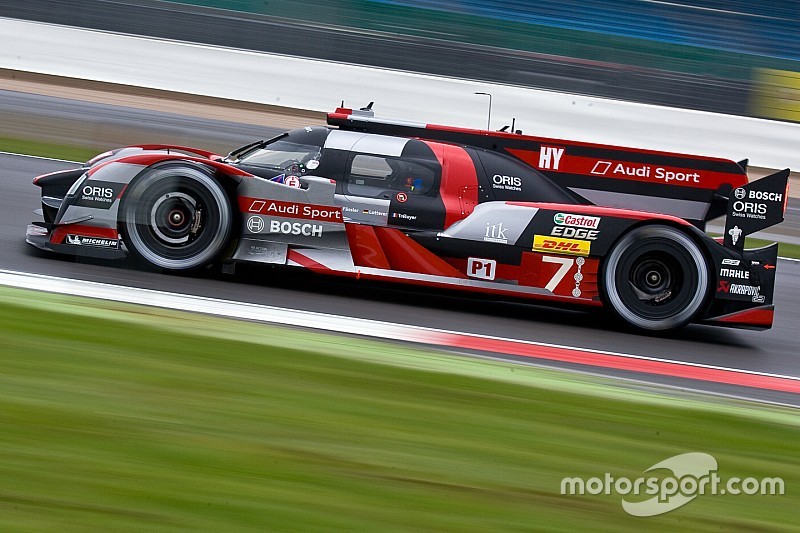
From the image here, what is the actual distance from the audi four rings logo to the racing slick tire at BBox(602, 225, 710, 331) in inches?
102

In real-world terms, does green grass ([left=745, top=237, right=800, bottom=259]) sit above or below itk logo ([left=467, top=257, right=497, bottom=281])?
above

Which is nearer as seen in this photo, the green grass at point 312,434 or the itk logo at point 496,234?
the green grass at point 312,434

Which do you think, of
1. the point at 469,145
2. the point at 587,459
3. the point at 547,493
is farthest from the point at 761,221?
the point at 547,493

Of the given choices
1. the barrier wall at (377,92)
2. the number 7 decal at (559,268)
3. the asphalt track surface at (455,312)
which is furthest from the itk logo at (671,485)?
the barrier wall at (377,92)

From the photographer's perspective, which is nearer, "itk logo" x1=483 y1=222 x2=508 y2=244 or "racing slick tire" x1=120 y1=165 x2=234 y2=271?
"racing slick tire" x1=120 y1=165 x2=234 y2=271

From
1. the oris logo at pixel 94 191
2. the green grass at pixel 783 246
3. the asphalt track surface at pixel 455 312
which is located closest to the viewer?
the asphalt track surface at pixel 455 312

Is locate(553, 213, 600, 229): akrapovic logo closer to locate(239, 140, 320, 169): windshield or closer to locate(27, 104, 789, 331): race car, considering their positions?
locate(27, 104, 789, 331): race car

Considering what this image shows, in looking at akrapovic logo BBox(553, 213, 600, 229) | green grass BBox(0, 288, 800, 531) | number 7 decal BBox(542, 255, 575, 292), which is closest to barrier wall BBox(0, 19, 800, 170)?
akrapovic logo BBox(553, 213, 600, 229)

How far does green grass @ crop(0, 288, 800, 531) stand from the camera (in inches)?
143

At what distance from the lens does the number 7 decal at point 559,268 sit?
7320mm

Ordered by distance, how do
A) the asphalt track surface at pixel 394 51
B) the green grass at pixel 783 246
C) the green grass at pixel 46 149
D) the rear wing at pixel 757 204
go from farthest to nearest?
the asphalt track surface at pixel 394 51 → the green grass at pixel 46 149 → the green grass at pixel 783 246 → the rear wing at pixel 757 204

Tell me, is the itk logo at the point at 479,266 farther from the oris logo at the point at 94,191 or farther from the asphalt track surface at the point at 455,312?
the oris logo at the point at 94,191

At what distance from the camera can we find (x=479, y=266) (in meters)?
7.32

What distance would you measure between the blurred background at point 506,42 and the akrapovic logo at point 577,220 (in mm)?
8194
